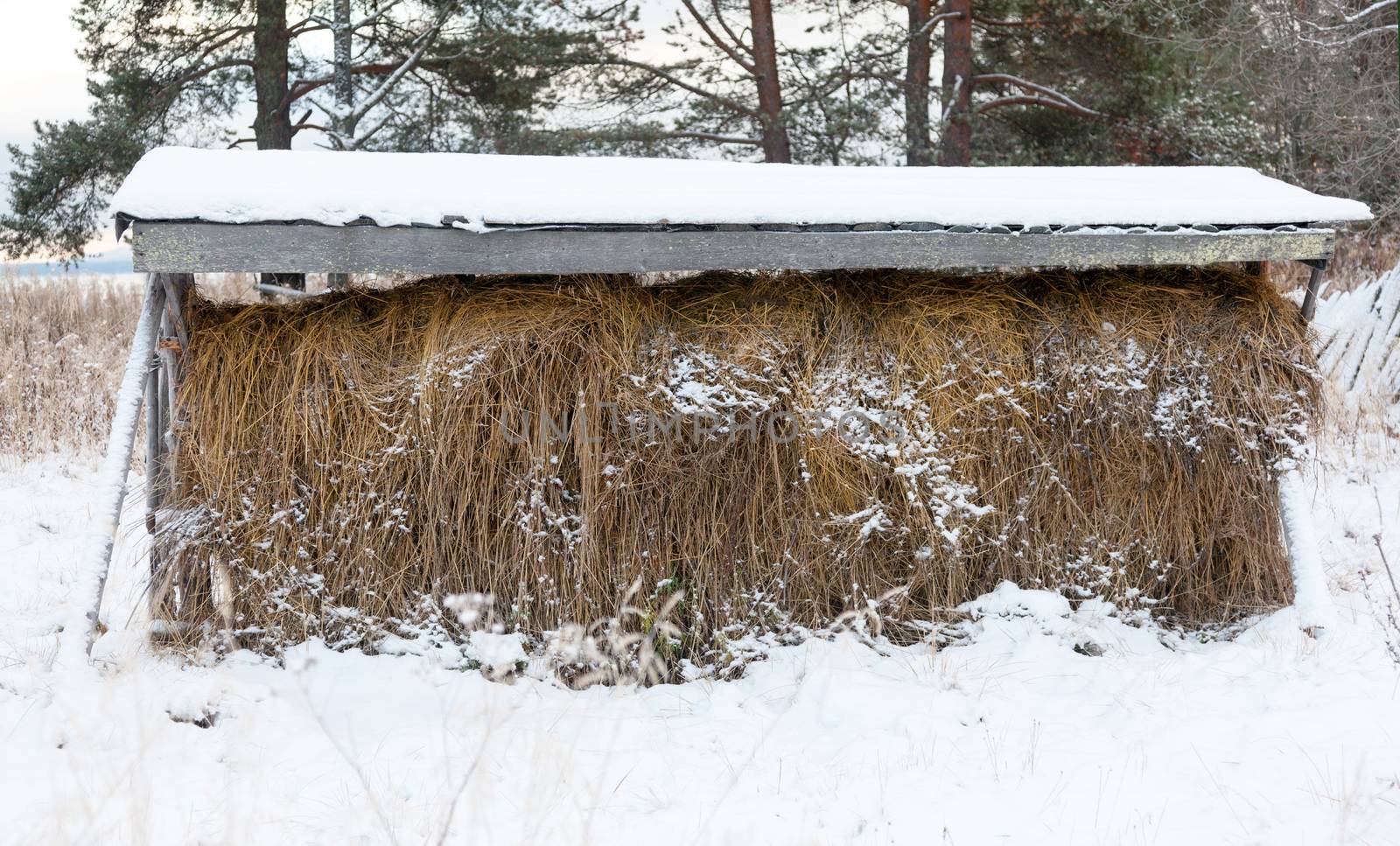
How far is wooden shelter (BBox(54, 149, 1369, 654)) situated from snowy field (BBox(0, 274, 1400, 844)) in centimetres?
52

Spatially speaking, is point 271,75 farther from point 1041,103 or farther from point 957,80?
point 1041,103

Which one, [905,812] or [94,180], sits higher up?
[94,180]

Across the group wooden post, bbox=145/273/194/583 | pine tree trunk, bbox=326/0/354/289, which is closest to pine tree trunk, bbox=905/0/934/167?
pine tree trunk, bbox=326/0/354/289

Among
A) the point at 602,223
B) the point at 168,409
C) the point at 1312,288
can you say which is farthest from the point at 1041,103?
the point at 168,409

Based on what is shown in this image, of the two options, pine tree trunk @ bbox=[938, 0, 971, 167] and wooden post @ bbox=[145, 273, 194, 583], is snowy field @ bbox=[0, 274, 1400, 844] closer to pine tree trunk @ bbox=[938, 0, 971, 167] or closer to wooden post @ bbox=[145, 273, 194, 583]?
wooden post @ bbox=[145, 273, 194, 583]

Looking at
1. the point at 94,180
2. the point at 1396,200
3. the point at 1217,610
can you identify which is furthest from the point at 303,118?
the point at 1396,200

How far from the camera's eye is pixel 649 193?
12.9 ft

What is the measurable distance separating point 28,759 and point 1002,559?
147 inches

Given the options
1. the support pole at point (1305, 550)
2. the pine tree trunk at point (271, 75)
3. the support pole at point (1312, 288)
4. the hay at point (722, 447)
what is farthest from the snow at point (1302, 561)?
the pine tree trunk at point (271, 75)

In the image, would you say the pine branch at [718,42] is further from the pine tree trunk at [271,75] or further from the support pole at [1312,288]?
the support pole at [1312,288]

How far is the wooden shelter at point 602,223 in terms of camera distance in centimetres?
360

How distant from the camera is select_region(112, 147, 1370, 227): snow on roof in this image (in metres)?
3.61

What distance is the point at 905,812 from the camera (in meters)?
3.09

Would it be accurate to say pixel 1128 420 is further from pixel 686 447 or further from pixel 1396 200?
pixel 1396 200
